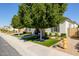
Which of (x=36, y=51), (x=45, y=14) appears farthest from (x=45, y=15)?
(x=36, y=51)

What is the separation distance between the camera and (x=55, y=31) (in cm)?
3206

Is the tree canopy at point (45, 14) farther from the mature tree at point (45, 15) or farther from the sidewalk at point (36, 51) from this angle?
the sidewalk at point (36, 51)

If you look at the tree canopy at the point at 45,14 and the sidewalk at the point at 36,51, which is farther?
the tree canopy at the point at 45,14

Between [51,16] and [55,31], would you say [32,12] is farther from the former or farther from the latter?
[55,31]

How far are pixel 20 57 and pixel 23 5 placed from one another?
12.0 metres

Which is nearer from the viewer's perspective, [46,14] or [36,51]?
[36,51]

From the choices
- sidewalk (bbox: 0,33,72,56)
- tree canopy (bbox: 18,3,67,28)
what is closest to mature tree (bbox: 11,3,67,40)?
tree canopy (bbox: 18,3,67,28)

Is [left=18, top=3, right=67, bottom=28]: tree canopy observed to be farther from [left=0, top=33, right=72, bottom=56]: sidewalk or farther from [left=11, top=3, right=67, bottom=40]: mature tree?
[left=0, top=33, right=72, bottom=56]: sidewalk

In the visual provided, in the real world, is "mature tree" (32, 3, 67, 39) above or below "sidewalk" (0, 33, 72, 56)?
above

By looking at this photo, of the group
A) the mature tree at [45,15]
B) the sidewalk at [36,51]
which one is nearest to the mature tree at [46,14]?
the mature tree at [45,15]

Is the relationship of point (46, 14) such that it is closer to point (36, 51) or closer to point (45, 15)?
point (45, 15)

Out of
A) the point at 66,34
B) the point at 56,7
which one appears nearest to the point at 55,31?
the point at 66,34

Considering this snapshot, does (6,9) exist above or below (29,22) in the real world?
above

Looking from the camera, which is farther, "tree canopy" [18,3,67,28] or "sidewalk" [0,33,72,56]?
"tree canopy" [18,3,67,28]
